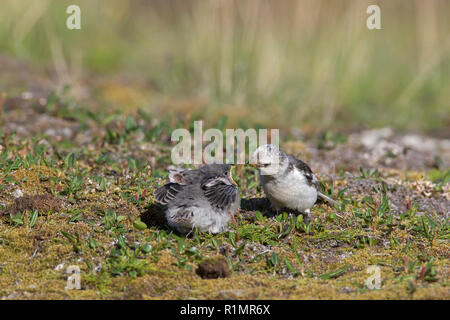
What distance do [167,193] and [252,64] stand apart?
729 cm

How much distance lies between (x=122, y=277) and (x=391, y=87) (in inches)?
451

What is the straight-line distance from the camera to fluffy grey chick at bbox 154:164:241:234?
5957mm

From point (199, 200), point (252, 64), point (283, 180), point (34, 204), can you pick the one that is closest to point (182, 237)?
point (199, 200)

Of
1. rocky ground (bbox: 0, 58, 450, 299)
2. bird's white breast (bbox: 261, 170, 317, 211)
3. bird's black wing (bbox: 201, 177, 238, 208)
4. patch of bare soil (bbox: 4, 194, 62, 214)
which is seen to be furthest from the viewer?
bird's white breast (bbox: 261, 170, 317, 211)

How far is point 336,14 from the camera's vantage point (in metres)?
12.6

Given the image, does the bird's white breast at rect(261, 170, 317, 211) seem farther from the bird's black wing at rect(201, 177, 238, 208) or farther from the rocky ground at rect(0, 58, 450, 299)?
the bird's black wing at rect(201, 177, 238, 208)

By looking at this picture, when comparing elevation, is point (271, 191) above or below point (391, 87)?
below

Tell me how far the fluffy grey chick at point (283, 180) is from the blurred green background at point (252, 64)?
4.46 meters

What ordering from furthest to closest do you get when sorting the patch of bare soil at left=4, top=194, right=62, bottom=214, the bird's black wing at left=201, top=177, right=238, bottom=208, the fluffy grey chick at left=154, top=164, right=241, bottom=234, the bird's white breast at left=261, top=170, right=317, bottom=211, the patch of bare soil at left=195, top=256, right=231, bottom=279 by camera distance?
the bird's white breast at left=261, top=170, right=317, bottom=211 < the patch of bare soil at left=4, top=194, right=62, bottom=214 < the bird's black wing at left=201, top=177, right=238, bottom=208 < the fluffy grey chick at left=154, top=164, right=241, bottom=234 < the patch of bare soil at left=195, top=256, right=231, bottom=279

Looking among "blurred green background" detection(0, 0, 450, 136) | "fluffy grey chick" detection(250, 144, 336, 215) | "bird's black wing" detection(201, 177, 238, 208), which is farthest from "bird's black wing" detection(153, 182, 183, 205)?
"blurred green background" detection(0, 0, 450, 136)

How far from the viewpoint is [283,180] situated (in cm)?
652
